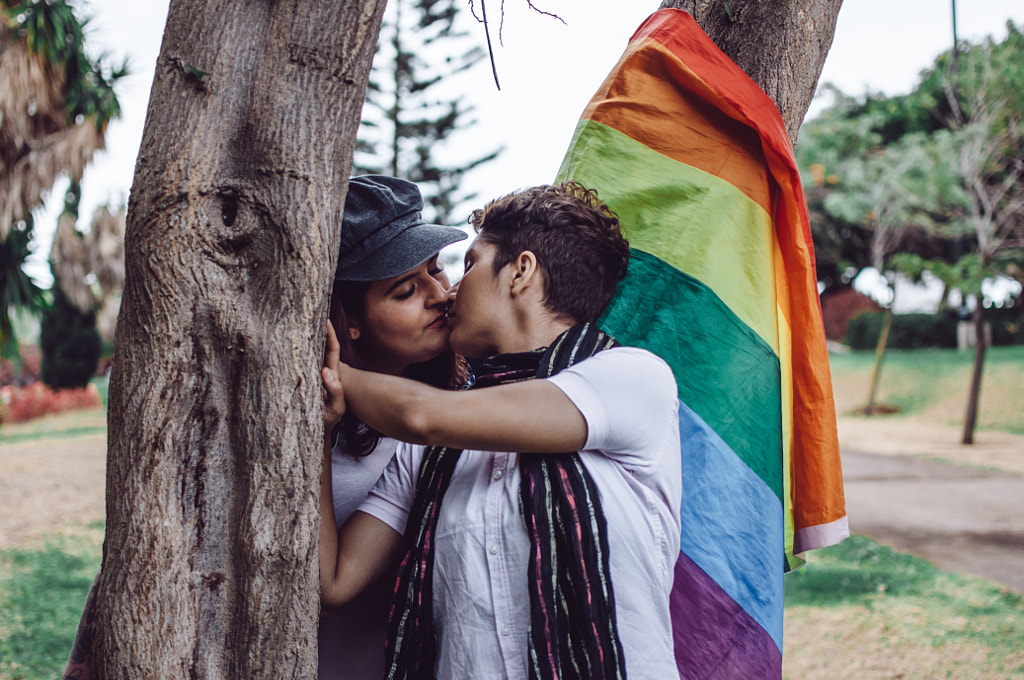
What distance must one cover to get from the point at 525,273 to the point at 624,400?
0.39 m

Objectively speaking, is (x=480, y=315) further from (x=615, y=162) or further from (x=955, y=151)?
(x=955, y=151)

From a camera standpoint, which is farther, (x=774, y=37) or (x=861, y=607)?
(x=861, y=607)

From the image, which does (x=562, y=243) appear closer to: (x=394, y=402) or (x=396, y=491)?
(x=394, y=402)

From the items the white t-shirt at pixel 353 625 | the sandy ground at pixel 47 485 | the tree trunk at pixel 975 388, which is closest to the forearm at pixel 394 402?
the white t-shirt at pixel 353 625

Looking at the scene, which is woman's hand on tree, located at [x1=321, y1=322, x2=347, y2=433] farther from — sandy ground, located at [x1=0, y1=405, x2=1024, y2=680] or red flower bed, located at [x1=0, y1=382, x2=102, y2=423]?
red flower bed, located at [x1=0, y1=382, x2=102, y2=423]

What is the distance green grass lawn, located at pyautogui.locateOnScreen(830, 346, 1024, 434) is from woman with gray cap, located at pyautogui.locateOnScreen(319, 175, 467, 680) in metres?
14.0

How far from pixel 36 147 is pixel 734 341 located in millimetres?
9829

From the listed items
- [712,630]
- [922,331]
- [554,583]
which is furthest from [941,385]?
[554,583]

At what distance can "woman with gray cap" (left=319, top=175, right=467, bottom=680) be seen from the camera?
1.72m

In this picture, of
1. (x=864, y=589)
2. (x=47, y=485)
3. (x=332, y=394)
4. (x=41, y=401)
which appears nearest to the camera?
(x=332, y=394)

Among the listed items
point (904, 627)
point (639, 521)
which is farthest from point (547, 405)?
point (904, 627)

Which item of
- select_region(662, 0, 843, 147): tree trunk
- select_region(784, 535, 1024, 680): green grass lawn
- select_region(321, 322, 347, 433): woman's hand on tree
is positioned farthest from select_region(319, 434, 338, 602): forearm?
select_region(784, 535, 1024, 680): green grass lawn

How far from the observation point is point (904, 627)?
15.3 feet

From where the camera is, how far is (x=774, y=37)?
2.21 meters
